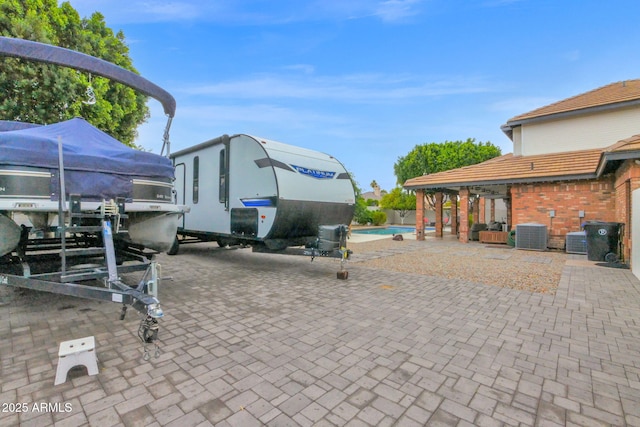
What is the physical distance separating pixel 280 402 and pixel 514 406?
1859 millimetres

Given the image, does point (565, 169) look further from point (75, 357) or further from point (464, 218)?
point (75, 357)

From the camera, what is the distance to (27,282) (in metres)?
3.77

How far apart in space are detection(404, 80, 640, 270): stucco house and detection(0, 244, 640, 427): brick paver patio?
7.91 metres

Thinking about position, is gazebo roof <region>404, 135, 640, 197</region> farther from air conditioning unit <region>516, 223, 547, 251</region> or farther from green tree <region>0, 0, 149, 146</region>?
green tree <region>0, 0, 149, 146</region>

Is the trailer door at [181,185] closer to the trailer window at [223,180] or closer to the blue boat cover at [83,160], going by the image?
the trailer window at [223,180]

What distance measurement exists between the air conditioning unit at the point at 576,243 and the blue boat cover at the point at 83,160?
13.7 metres

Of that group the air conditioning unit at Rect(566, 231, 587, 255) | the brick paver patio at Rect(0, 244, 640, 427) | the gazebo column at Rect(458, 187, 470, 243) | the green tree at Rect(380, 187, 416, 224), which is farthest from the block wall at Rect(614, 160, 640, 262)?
the green tree at Rect(380, 187, 416, 224)

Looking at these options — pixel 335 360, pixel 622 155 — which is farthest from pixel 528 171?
pixel 335 360

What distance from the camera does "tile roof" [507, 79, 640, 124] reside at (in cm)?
1339

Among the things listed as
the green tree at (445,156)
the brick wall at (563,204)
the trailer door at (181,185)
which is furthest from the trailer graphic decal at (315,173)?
the green tree at (445,156)

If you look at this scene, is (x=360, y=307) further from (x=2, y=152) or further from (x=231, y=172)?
(x=2, y=152)

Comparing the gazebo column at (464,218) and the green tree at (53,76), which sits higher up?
the green tree at (53,76)

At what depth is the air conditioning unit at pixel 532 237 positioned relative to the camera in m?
12.2

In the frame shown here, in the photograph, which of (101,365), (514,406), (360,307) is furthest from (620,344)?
(101,365)
